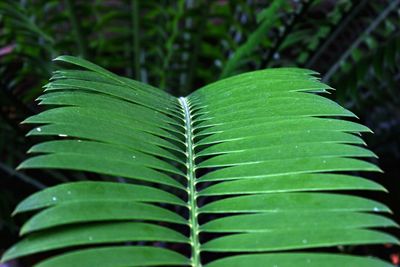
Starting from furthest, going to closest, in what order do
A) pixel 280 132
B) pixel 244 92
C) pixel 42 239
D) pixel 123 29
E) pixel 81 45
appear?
pixel 123 29 < pixel 81 45 < pixel 244 92 < pixel 280 132 < pixel 42 239

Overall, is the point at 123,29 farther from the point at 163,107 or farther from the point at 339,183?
the point at 339,183

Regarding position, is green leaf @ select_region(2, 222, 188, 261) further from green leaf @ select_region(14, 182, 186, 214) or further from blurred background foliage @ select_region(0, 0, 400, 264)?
blurred background foliage @ select_region(0, 0, 400, 264)

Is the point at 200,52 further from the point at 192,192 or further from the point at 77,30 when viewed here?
the point at 192,192

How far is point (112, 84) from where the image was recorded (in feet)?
1.65

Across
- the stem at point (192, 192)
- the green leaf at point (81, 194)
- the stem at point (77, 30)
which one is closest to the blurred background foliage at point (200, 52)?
the stem at point (77, 30)

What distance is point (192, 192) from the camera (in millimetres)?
391

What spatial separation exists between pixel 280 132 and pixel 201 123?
109 mm

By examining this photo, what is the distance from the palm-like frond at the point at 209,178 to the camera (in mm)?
295

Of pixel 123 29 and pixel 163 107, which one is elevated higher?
pixel 123 29

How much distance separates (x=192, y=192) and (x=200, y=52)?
35.9 inches

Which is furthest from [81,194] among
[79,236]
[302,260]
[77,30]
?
[77,30]

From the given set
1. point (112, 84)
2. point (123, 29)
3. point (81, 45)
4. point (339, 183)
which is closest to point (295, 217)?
point (339, 183)

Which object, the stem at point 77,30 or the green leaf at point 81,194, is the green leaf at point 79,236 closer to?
the green leaf at point 81,194

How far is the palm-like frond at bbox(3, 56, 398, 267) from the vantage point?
11.6 inches
